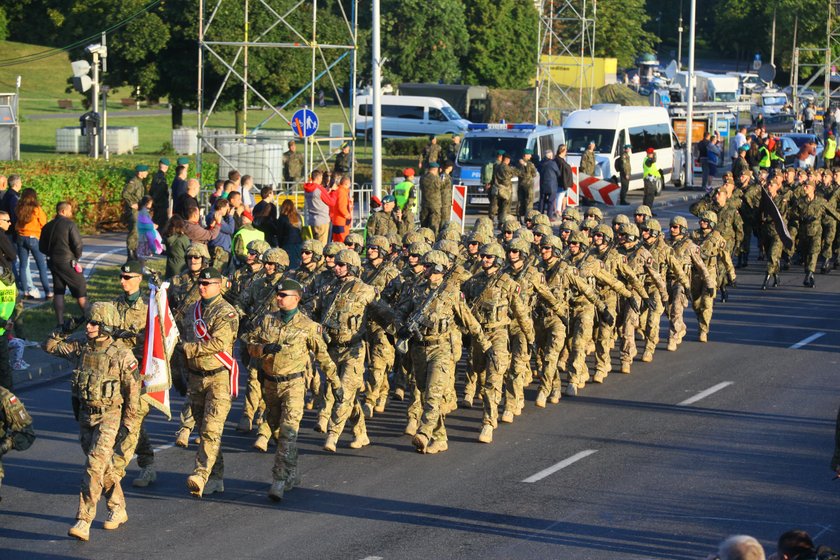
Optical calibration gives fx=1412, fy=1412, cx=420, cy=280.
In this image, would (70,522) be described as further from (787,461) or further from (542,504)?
(787,461)

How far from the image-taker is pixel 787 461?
1301 centimetres

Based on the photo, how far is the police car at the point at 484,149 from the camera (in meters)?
32.4

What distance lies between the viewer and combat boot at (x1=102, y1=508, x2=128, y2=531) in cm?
1077

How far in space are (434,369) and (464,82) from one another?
56.5 metres

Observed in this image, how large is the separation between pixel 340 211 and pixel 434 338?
35.7 ft

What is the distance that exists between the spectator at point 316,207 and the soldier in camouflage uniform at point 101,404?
1244 cm

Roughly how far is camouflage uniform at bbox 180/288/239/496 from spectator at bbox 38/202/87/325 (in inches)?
267

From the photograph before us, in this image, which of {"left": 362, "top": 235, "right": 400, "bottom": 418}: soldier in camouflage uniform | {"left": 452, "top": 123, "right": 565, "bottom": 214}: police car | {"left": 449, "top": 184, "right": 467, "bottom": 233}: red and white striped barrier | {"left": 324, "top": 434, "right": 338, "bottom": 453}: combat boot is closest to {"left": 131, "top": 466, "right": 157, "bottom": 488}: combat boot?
{"left": 324, "top": 434, "right": 338, "bottom": 453}: combat boot

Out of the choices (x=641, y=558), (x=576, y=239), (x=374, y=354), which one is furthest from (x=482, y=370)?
(x=641, y=558)

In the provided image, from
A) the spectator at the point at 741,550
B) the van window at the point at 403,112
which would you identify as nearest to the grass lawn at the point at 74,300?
the spectator at the point at 741,550

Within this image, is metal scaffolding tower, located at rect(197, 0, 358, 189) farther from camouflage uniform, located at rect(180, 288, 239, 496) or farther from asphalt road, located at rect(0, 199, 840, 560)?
camouflage uniform, located at rect(180, 288, 239, 496)

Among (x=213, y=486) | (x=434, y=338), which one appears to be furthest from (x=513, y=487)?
(x=213, y=486)

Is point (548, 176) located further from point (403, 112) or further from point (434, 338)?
point (403, 112)

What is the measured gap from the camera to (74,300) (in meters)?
21.3
